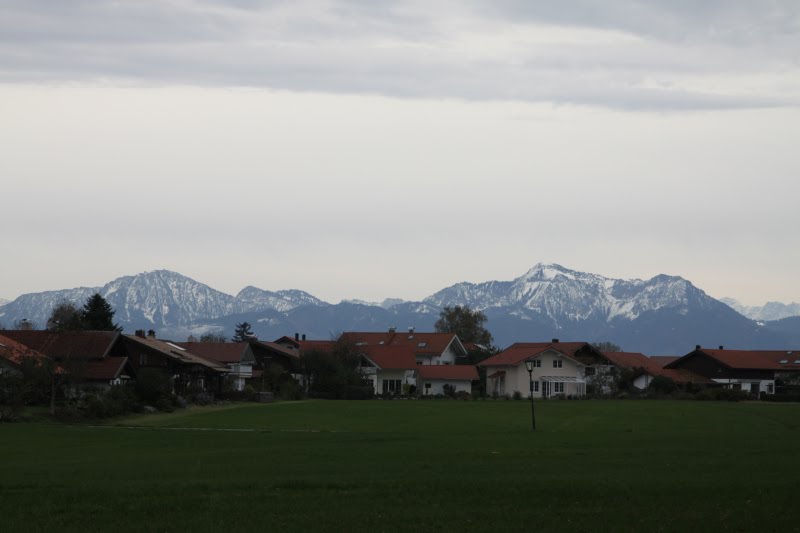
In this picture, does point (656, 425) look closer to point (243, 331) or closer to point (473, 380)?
point (473, 380)

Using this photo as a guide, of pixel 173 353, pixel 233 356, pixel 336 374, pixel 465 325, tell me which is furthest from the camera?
pixel 465 325

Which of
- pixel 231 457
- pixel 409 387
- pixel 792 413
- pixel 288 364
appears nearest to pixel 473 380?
pixel 409 387

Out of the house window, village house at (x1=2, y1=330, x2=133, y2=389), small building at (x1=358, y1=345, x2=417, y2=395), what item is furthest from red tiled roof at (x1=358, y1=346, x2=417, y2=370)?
village house at (x1=2, y1=330, x2=133, y2=389)

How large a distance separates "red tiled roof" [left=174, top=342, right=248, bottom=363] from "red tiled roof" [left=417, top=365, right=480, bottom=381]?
19652 millimetres

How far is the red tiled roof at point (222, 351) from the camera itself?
358 feet

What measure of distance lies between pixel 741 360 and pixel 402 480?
112030 mm

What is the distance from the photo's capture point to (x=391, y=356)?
117875 mm

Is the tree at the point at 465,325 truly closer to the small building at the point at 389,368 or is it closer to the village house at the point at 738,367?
the village house at the point at 738,367

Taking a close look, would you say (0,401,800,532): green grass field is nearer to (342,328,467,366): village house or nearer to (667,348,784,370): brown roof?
(342,328,467,366): village house

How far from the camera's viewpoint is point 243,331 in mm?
164750

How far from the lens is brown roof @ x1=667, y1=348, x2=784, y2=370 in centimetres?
12862

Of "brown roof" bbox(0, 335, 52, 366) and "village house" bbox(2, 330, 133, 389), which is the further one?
"village house" bbox(2, 330, 133, 389)

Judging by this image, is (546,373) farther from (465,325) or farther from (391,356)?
(465,325)

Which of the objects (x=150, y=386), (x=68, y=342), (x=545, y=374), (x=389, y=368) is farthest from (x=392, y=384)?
(x=68, y=342)
